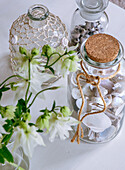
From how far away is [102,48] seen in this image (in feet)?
2.33

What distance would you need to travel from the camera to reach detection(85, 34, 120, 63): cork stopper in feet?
2.26

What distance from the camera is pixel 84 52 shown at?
2.35 ft

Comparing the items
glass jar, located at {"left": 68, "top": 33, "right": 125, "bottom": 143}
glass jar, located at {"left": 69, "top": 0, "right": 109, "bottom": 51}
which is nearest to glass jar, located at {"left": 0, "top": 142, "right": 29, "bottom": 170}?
glass jar, located at {"left": 68, "top": 33, "right": 125, "bottom": 143}

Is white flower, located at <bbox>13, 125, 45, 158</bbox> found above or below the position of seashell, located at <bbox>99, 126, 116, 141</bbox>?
above

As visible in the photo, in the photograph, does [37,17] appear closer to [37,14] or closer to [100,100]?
[37,14]

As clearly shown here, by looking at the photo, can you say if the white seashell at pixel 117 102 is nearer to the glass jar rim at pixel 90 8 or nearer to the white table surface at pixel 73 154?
the white table surface at pixel 73 154

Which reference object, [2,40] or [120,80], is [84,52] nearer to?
[120,80]

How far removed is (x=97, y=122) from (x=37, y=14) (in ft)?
1.23

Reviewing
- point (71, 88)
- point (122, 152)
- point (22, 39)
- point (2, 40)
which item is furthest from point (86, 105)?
point (2, 40)

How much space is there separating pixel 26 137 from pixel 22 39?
49cm

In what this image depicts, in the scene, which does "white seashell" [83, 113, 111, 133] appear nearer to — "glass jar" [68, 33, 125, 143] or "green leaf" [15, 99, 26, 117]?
"glass jar" [68, 33, 125, 143]

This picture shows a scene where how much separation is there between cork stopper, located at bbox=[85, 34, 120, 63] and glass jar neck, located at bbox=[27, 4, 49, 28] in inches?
8.8

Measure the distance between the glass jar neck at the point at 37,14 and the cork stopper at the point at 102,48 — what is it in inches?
8.8

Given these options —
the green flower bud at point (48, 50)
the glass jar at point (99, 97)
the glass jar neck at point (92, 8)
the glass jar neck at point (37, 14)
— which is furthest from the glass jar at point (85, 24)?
the green flower bud at point (48, 50)
